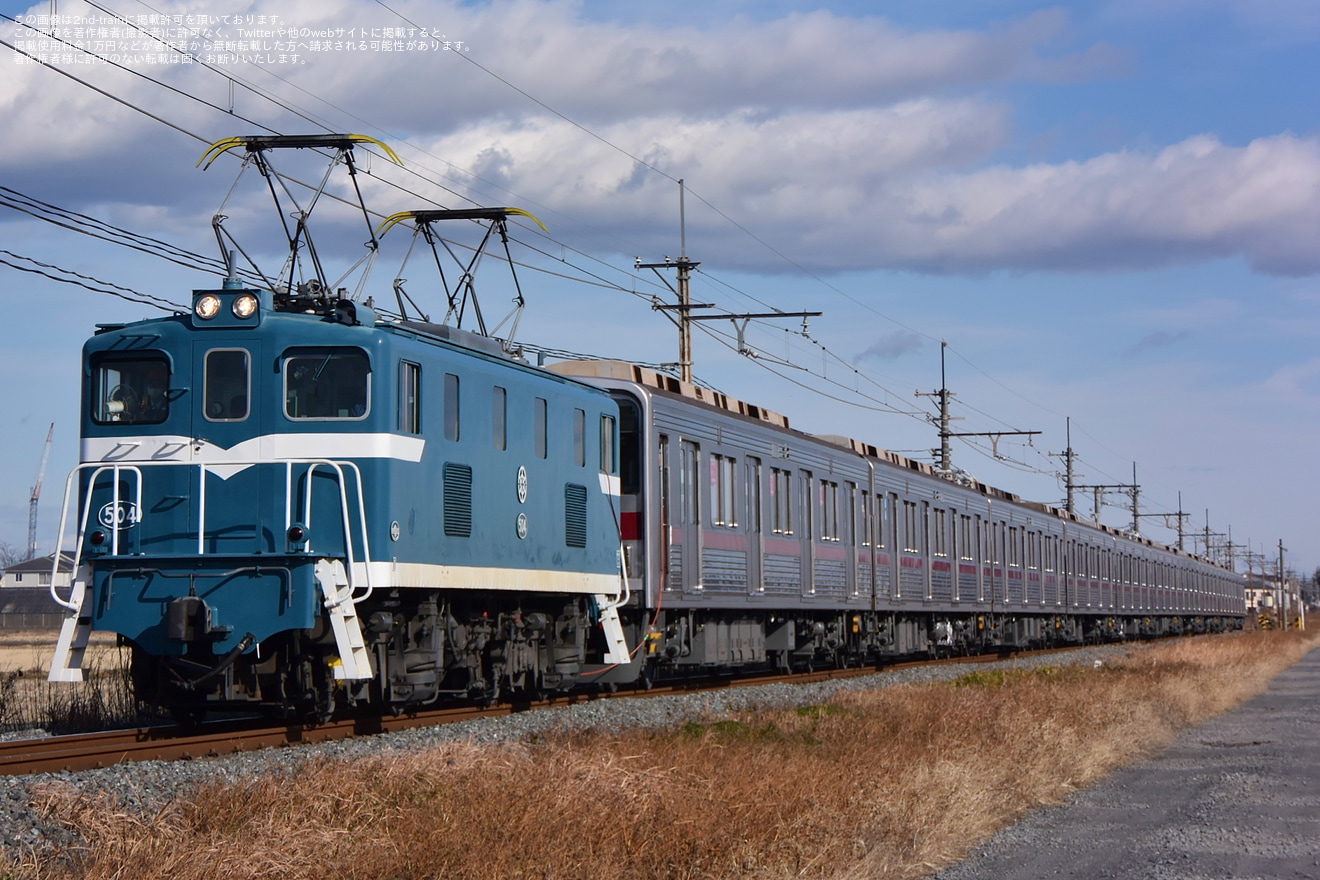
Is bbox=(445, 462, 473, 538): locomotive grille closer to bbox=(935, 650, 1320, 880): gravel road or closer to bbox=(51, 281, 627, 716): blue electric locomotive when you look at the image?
bbox=(51, 281, 627, 716): blue electric locomotive

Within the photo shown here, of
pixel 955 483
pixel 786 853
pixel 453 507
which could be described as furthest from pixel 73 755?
pixel 955 483

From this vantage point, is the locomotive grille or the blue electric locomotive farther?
the locomotive grille

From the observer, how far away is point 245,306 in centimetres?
1316

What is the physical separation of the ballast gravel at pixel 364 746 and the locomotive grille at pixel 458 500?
181 centimetres

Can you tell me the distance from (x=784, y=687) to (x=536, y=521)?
5914 millimetres

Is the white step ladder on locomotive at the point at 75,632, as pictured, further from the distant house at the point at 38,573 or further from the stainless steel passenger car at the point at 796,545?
the stainless steel passenger car at the point at 796,545

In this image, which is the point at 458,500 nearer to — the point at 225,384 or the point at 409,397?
the point at 409,397

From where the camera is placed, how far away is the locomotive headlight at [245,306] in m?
13.1

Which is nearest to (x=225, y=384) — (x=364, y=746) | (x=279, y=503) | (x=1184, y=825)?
(x=279, y=503)

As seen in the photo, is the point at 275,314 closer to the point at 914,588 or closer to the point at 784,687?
the point at 784,687

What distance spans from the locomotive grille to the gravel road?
18.5 feet

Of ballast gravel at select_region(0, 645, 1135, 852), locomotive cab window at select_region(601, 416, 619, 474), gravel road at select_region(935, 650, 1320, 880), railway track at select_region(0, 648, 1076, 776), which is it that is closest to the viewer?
ballast gravel at select_region(0, 645, 1135, 852)

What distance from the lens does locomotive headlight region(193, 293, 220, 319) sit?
13219 mm

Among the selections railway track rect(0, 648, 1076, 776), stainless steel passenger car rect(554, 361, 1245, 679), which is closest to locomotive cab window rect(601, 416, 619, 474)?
stainless steel passenger car rect(554, 361, 1245, 679)
